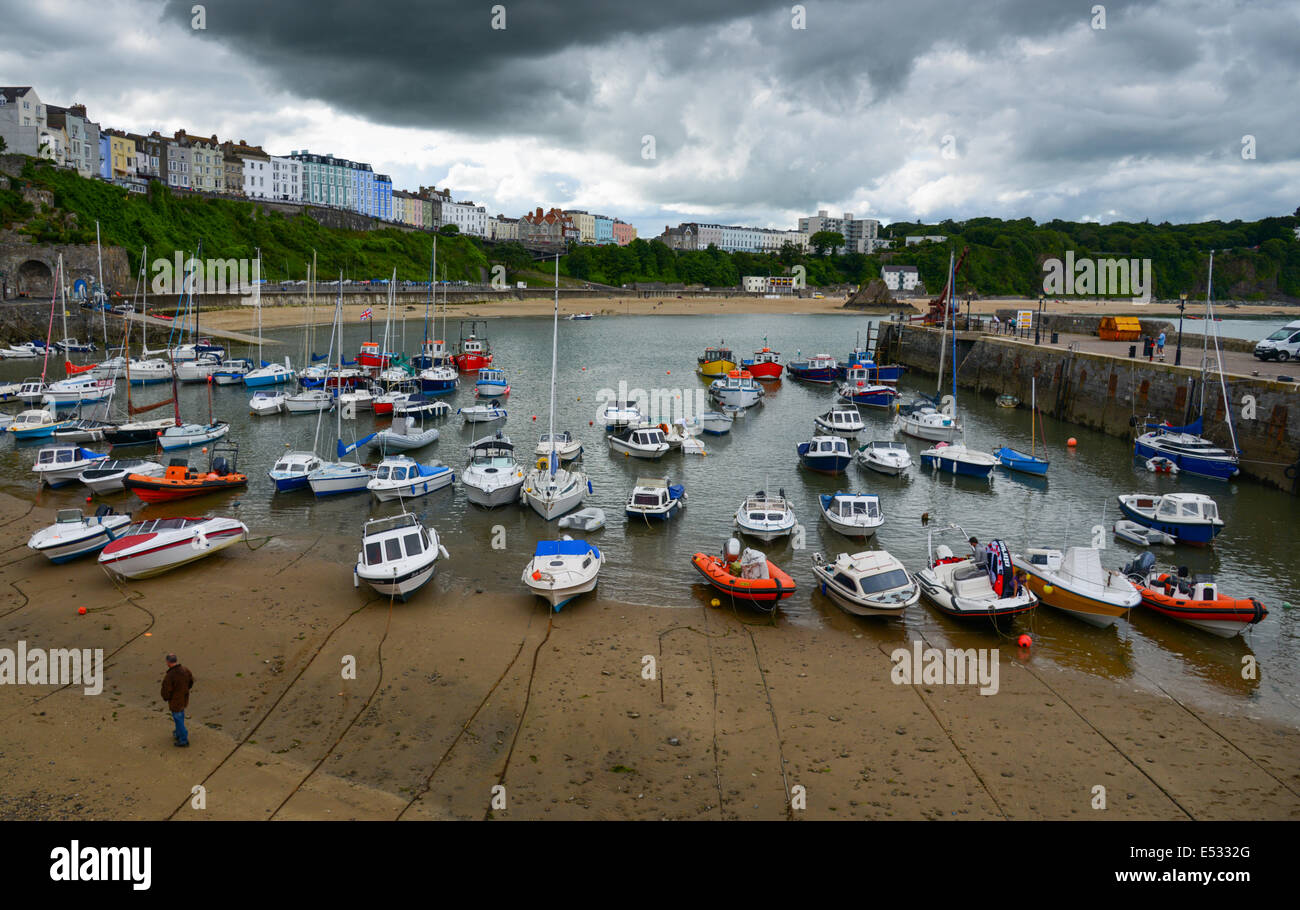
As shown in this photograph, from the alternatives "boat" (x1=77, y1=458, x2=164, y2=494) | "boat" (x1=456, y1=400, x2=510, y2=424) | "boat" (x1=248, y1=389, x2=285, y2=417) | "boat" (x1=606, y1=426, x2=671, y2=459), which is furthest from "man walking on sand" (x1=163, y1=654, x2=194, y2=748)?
"boat" (x1=248, y1=389, x2=285, y2=417)

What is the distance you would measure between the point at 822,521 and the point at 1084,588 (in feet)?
32.1

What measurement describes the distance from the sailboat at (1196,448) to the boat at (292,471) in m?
36.5

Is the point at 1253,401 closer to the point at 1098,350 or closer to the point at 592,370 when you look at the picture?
the point at 1098,350

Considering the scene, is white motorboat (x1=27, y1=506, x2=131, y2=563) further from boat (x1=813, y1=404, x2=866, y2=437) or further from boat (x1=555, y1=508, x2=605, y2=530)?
boat (x1=813, y1=404, x2=866, y2=437)

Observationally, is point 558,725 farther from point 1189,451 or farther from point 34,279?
point 34,279

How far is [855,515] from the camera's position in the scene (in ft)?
86.2

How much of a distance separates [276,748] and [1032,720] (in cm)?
1375

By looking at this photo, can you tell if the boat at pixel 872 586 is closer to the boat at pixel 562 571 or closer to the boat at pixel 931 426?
the boat at pixel 562 571

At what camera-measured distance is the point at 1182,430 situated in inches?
1480

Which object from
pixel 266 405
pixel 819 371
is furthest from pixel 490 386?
pixel 819 371

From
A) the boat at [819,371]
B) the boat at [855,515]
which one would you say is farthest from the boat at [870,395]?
the boat at [855,515]

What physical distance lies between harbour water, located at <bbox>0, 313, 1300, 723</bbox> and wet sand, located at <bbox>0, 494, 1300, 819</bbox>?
1.27 m

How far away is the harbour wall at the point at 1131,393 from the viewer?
34.5 metres
